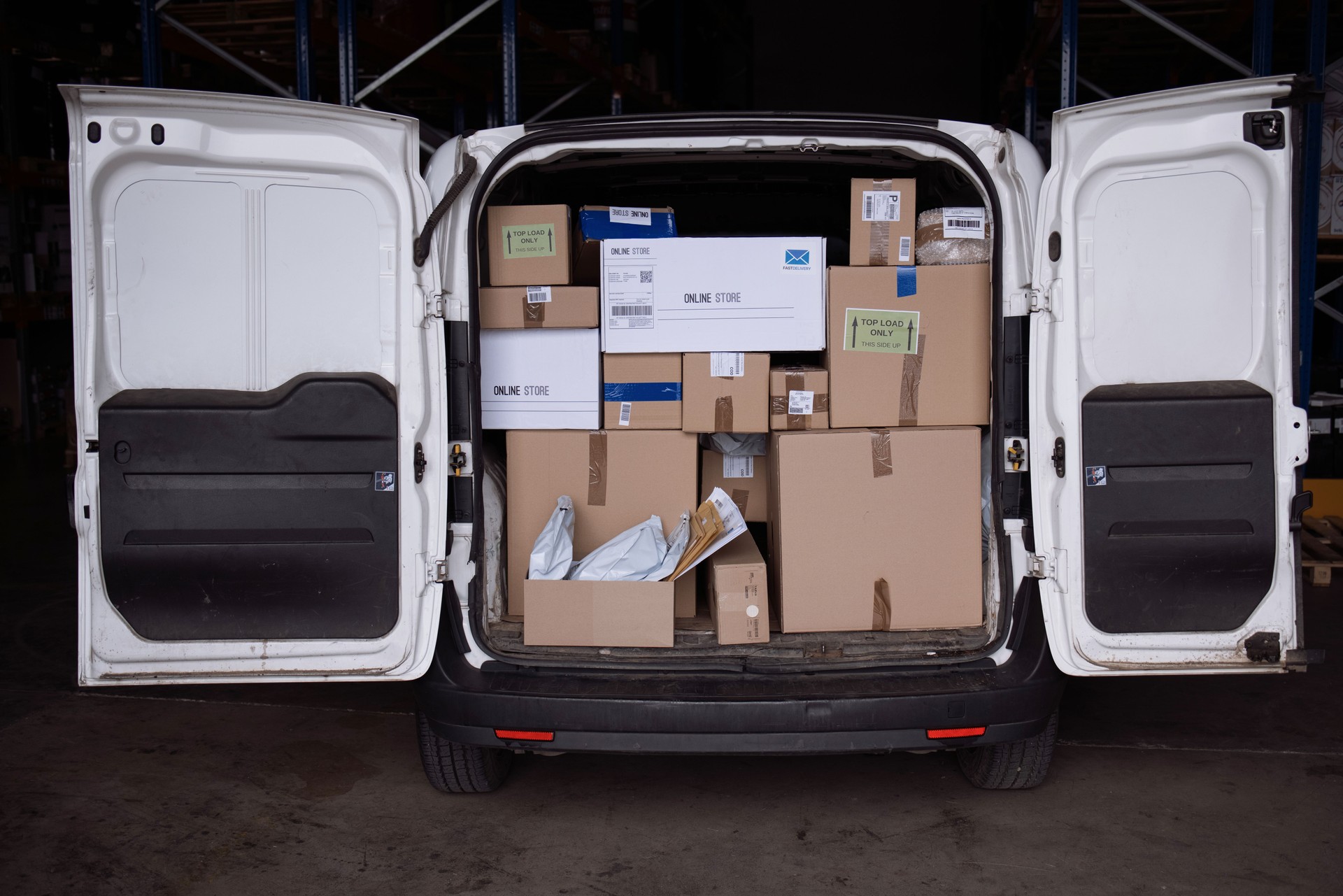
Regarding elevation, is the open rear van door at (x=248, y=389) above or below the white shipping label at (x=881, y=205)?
below

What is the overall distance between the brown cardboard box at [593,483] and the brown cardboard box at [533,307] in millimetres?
310

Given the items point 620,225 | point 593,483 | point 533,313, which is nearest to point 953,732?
point 593,483

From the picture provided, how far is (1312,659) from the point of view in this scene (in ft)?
7.94

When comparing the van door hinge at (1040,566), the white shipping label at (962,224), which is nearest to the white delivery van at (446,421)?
the van door hinge at (1040,566)

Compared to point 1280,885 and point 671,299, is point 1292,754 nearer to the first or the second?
point 1280,885

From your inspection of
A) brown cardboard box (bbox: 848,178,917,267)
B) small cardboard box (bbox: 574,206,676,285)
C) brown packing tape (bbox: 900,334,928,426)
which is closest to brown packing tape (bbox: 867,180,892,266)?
brown cardboard box (bbox: 848,178,917,267)

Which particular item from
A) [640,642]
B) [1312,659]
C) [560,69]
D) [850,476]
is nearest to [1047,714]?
[1312,659]

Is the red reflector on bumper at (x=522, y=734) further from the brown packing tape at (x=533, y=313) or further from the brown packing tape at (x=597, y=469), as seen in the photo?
the brown packing tape at (x=533, y=313)

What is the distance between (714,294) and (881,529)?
2.63 feet

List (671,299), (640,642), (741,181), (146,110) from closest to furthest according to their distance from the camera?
(146,110)
(640,642)
(671,299)
(741,181)

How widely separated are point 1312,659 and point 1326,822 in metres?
0.65

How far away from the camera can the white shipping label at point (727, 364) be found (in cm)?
295

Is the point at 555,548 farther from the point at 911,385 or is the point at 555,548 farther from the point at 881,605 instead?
the point at 911,385

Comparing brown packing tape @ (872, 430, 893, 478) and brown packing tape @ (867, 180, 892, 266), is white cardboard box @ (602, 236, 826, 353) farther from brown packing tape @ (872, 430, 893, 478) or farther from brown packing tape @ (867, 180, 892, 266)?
brown packing tape @ (872, 430, 893, 478)
